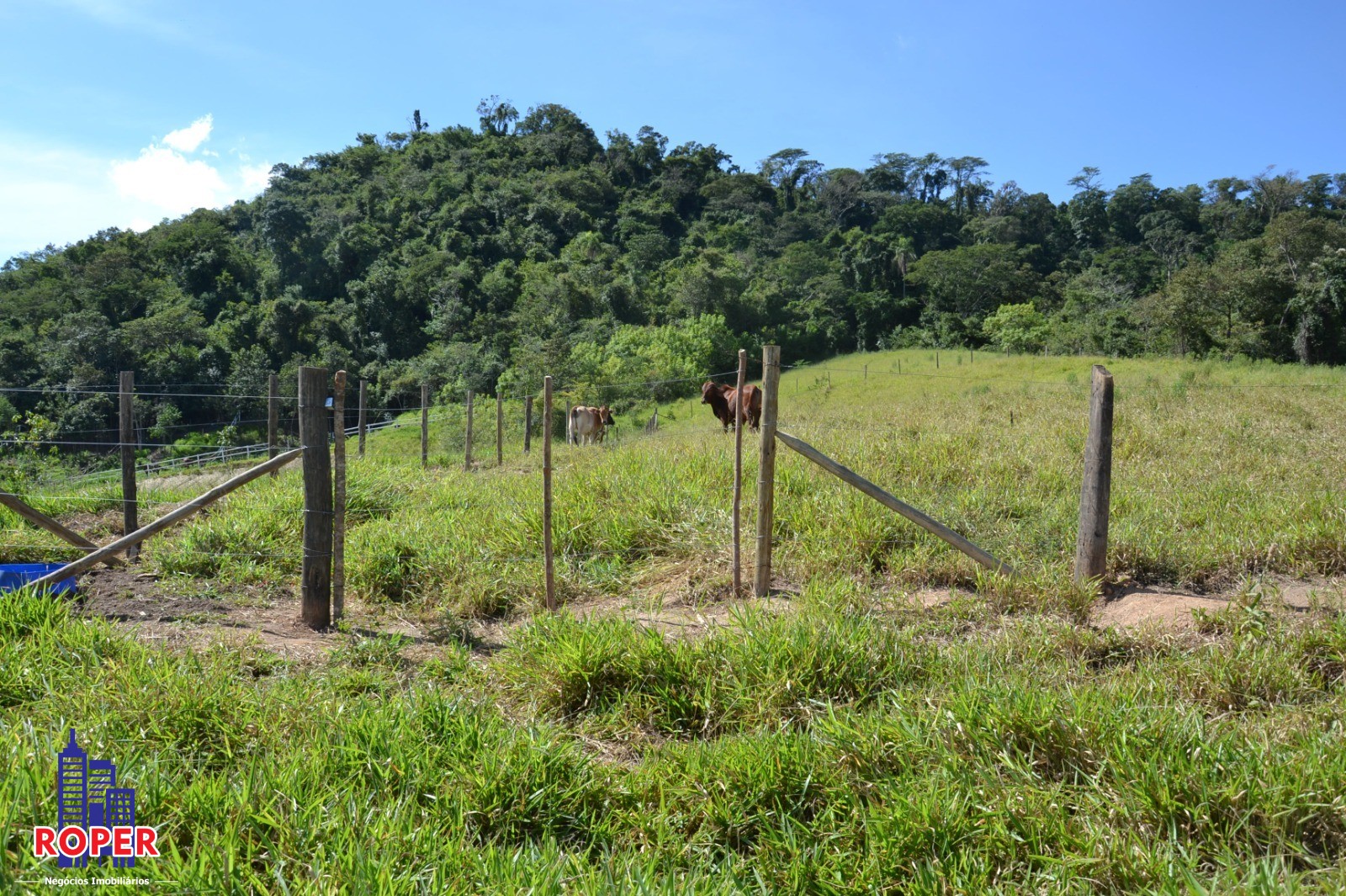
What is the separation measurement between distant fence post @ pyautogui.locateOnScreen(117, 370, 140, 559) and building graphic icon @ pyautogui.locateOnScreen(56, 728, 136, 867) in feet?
15.7

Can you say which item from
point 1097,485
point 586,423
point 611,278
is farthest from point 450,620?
point 611,278

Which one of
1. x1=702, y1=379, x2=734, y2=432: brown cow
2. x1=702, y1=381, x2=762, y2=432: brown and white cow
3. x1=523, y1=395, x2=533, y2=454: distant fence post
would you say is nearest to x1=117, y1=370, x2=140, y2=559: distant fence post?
x1=523, y1=395, x2=533, y2=454: distant fence post

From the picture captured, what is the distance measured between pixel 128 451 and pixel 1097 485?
7.53m

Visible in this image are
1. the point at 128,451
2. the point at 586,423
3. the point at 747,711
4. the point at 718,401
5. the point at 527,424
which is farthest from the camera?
the point at 586,423

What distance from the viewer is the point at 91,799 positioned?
280cm

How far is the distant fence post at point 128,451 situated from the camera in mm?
7227

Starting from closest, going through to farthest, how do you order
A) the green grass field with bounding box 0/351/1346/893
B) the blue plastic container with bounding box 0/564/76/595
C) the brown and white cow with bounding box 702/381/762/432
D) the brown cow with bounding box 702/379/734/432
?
the green grass field with bounding box 0/351/1346/893 → the blue plastic container with bounding box 0/564/76/595 → the brown and white cow with bounding box 702/381/762/432 → the brown cow with bounding box 702/379/734/432

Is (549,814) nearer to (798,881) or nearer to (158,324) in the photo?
(798,881)

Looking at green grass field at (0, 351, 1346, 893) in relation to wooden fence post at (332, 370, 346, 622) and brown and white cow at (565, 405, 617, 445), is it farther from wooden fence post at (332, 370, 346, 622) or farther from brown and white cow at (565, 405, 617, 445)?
brown and white cow at (565, 405, 617, 445)

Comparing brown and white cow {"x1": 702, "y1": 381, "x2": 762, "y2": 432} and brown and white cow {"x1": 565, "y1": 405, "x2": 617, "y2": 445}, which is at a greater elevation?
brown and white cow {"x1": 702, "y1": 381, "x2": 762, "y2": 432}

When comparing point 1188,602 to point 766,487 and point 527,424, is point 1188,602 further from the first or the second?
point 527,424

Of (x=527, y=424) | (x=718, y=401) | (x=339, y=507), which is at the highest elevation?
(x=718, y=401)

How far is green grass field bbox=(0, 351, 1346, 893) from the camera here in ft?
8.91

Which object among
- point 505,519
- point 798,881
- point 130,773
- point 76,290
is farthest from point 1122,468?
point 76,290
